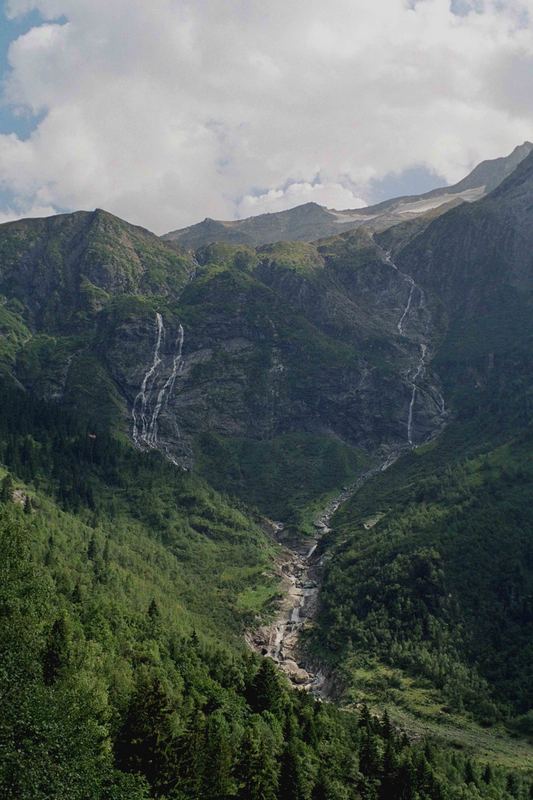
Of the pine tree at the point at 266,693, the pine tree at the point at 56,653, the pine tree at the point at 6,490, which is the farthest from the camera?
the pine tree at the point at 6,490

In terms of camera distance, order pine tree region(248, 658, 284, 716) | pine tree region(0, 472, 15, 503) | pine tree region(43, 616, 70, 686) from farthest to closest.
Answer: pine tree region(0, 472, 15, 503) → pine tree region(248, 658, 284, 716) → pine tree region(43, 616, 70, 686)

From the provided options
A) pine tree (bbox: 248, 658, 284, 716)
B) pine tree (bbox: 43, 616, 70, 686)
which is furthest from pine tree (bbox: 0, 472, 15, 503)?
pine tree (bbox: 43, 616, 70, 686)

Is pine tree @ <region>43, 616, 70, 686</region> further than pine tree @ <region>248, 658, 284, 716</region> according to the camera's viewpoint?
No

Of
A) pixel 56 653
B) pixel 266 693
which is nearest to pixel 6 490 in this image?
pixel 266 693

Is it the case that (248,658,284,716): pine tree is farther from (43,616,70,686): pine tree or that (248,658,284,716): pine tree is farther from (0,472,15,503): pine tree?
(0,472,15,503): pine tree

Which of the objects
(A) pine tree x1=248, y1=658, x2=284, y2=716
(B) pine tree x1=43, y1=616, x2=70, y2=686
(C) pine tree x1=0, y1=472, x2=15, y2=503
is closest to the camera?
(B) pine tree x1=43, y1=616, x2=70, y2=686

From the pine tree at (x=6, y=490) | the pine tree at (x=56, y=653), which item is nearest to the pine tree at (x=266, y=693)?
the pine tree at (x=56, y=653)

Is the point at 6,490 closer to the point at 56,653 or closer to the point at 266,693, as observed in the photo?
the point at 266,693

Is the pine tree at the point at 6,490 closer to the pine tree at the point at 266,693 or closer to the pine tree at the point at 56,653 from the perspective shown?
the pine tree at the point at 266,693

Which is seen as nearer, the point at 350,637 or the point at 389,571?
the point at 350,637

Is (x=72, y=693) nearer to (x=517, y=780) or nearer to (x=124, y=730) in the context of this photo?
(x=124, y=730)

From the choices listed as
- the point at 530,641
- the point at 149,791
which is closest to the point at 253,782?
the point at 149,791
